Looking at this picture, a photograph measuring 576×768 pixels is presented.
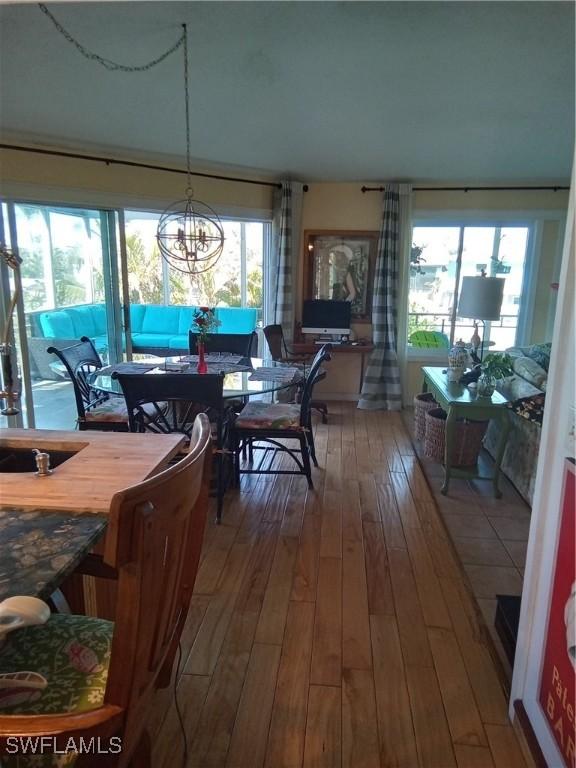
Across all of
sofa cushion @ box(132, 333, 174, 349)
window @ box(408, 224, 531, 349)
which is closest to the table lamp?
window @ box(408, 224, 531, 349)

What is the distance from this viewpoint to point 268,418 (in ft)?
10.1

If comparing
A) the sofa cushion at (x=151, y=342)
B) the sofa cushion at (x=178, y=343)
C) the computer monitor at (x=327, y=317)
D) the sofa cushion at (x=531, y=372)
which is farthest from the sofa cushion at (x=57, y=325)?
the sofa cushion at (x=531, y=372)

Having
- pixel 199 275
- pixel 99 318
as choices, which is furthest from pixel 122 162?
pixel 199 275

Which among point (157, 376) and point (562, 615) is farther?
point (157, 376)

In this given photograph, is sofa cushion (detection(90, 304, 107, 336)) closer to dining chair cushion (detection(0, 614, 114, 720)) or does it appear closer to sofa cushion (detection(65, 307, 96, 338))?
sofa cushion (detection(65, 307, 96, 338))

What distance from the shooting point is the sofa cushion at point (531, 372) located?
10.8 feet

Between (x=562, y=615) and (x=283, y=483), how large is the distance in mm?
2149

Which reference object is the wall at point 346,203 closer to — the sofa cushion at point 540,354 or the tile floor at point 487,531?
the sofa cushion at point 540,354

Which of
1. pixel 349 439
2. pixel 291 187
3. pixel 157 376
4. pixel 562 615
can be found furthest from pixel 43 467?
pixel 291 187

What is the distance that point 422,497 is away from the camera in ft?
10.1

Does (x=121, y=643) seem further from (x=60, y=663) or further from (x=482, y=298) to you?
(x=482, y=298)

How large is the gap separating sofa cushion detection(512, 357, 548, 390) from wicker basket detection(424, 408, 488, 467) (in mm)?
438

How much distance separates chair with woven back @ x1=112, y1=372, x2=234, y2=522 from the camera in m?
2.49

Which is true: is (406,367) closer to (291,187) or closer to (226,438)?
(291,187)
